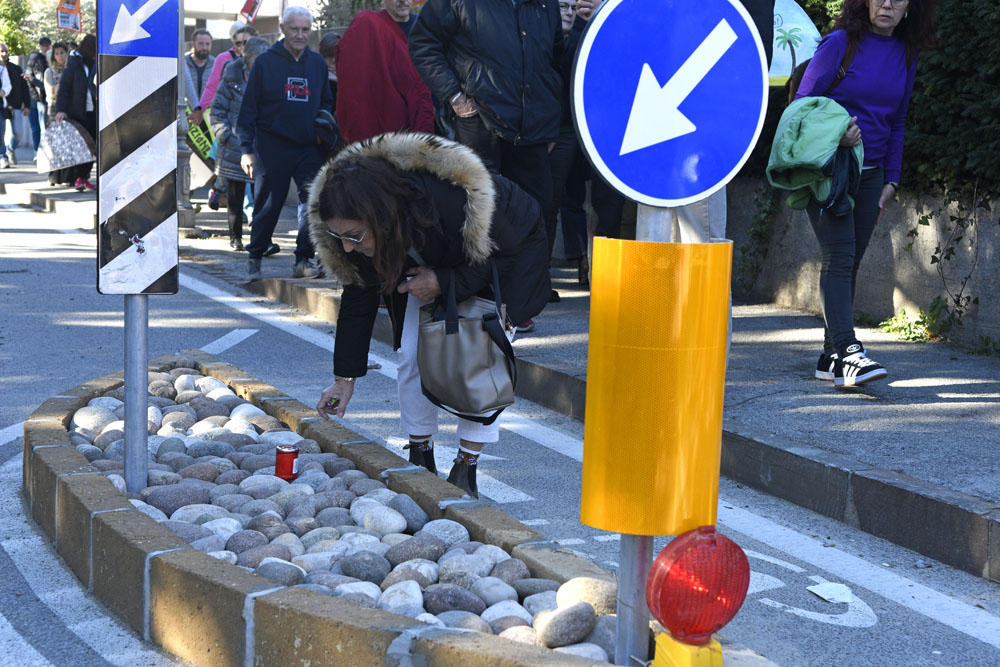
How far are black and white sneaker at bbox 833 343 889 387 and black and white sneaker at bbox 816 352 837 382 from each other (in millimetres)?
136

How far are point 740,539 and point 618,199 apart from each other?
4.57 metres

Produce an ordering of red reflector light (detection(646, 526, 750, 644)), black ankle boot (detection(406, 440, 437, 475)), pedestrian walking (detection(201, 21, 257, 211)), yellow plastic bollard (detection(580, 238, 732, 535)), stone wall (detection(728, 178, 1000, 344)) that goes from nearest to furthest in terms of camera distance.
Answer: red reflector light (detection(646, 526, 750, 644)), yellow plastic bollard (detection(580, 238, 732, 535)), black ankle boot (detection(406, 440, 437, 475)), stone wall (detection(728, 178, 1000, 344)), pedestrian walking (detection(201, 21, 257, 211))

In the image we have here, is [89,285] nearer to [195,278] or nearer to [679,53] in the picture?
[195,278]

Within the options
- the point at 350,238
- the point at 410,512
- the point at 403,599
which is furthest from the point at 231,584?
the point at 350,238

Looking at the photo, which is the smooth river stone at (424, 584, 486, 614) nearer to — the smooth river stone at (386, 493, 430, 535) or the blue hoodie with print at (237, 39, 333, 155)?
the smooth river stone at (386, 493, 430, 535)

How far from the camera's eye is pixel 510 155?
287 inches

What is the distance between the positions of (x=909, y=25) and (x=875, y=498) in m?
2.76

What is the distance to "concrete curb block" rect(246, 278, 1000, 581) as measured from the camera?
411 cm

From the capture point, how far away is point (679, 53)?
260 cm

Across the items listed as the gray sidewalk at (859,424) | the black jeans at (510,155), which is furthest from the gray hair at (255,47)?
the black jeans at (510,155)

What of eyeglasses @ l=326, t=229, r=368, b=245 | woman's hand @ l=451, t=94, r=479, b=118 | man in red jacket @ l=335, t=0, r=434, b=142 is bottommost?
eyeglasses @ l=326, t=229, r=368, b=245

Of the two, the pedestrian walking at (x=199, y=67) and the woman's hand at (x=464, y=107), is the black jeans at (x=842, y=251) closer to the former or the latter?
the woman's hand at (x=464, y=107)

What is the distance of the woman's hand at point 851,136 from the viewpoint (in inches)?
238

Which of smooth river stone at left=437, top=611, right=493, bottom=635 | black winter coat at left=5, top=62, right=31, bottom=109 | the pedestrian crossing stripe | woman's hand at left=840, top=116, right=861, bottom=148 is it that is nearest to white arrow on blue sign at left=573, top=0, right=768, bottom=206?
smooth river stone at left=437, top=611, right=493, bottom=635
